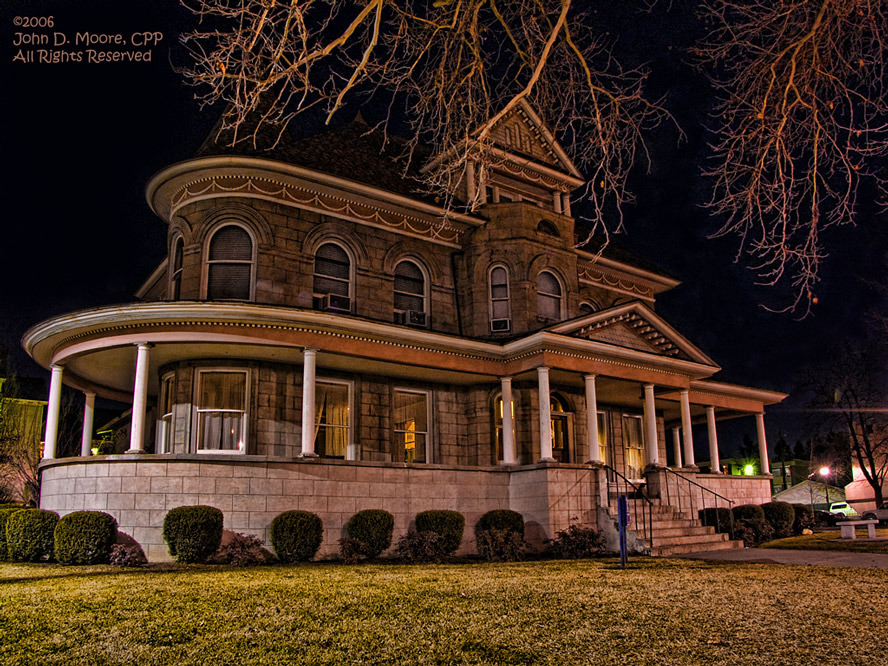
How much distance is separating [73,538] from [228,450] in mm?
4171

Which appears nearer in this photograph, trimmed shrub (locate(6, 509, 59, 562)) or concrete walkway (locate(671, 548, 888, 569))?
concrete walkway (locate(671, 548, 888, 569))

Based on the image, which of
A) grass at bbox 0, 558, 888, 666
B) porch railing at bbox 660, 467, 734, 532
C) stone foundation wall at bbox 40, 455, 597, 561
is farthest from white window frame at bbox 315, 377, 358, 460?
porch railing at bbox 660, 467, 734, 532

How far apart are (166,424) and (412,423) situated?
260 inches

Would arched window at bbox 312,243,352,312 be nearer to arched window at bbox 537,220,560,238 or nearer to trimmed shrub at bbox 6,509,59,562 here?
arched window at bbox 537,220,560,238

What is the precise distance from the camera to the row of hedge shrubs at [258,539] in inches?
575

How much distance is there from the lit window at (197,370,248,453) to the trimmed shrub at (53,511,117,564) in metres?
3.52

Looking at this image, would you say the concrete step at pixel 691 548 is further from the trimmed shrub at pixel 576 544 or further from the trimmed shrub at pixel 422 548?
the trimmed shrub at pixel 422 548

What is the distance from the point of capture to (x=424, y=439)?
2153cm

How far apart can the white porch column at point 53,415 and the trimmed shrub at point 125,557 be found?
3970mm

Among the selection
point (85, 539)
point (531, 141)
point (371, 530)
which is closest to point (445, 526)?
point (371, 530)

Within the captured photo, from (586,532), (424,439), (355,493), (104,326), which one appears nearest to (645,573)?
(586,532)

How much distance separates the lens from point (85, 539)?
1457cm

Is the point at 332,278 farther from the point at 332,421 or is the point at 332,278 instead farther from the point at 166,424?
the point at 166,424

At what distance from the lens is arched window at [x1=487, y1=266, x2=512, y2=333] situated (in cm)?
2273
